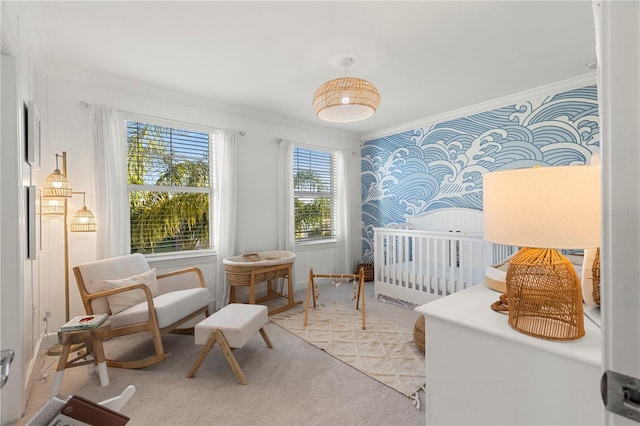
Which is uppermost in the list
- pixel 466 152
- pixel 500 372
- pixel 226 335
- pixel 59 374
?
pixel 466 152

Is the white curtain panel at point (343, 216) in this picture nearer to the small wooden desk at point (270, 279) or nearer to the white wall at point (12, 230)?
the small wooden desk at point (270, 279)

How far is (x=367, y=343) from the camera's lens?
8.39 ft

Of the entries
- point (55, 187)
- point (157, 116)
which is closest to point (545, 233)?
Result: point (55, 187)

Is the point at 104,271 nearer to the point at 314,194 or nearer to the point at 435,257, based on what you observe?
the point at 314,194

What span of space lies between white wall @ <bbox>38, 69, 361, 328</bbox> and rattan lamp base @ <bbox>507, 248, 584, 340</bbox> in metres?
3.23

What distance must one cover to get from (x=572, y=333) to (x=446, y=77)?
269 cm

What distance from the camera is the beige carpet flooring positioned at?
5.53 ft

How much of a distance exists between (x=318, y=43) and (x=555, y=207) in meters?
2.08

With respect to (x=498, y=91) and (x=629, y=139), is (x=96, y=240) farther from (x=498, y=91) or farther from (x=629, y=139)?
(x=498, y=91)

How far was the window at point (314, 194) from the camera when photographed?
4.54m

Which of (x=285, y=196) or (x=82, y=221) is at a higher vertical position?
(x=285, y=196)

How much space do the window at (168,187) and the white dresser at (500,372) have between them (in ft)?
9.98

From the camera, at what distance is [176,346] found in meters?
2.55

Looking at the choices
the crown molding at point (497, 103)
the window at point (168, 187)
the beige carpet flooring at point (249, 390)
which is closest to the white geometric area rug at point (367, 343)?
the beige carpet flooring at point (249, 390)
